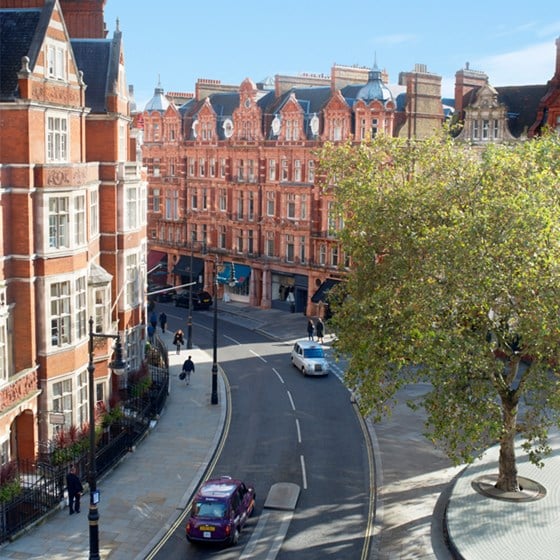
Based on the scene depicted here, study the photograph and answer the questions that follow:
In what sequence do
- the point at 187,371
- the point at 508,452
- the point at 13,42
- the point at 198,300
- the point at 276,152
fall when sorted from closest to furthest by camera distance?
the point at 508,452, the point at 13,42, the point at 187,371, the point at 276,152, the point at 198,300

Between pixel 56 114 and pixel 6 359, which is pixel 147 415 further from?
pixel 56 114

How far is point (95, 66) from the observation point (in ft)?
113

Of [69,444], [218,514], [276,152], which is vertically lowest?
[218,514]

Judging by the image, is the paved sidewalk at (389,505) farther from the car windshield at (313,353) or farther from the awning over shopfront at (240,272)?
the awning over shopfront at (240,272)

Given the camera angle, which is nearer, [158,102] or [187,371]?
[187,371]

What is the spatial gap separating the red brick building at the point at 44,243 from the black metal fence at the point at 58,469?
107 centimetres

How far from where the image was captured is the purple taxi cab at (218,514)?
23.0 meters

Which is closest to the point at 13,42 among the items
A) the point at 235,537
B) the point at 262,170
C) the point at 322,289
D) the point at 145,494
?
the point at 145,494

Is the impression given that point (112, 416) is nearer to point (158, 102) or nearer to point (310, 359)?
point (310, 359)

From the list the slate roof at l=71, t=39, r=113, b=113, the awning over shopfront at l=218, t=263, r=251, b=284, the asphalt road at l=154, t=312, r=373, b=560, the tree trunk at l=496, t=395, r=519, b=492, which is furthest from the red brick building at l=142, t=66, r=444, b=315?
the tree trunk at l=496, t=395, r=519, b=492

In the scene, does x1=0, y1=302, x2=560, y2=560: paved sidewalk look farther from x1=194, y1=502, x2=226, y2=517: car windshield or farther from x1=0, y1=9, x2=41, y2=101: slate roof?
x1=0, y1=9, x2=41, y2=101: slate roof

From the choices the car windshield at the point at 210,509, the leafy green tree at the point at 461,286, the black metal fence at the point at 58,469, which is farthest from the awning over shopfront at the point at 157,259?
the car windshield at the point at 210,509

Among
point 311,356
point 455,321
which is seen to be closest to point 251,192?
Answer: point 311,356

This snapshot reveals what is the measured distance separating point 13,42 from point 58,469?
49.2 ft
